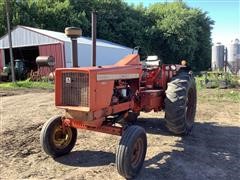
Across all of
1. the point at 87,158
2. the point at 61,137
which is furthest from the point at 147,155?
the point at 61,137

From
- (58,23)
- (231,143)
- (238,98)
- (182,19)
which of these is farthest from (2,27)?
(231,143)

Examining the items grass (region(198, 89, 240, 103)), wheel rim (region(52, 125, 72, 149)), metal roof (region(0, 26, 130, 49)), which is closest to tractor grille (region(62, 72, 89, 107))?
wheel rim (region(52, 125, 72, 149))

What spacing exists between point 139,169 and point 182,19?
3673cm

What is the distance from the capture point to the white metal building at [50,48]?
2402 cm

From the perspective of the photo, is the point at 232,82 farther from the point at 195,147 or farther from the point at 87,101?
the point at 87,101

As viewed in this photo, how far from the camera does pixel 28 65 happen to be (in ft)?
90.0

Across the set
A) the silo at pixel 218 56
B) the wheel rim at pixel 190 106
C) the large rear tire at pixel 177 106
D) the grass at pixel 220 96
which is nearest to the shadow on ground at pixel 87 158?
the large rear tire at pixel 177 106

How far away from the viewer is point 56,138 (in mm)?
6027

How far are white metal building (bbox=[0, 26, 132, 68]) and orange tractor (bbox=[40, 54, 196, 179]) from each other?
17.3 m

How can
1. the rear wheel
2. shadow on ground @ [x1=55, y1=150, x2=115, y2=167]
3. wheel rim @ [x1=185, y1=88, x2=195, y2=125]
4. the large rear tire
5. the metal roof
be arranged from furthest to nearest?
the metal roof, wheel rim @ [x1=185, y1=88, x2=195, y2=125], the large rear tire, shadow on ground @ [x1=55, y1=150, x2=115, y2=167], the rear wheel

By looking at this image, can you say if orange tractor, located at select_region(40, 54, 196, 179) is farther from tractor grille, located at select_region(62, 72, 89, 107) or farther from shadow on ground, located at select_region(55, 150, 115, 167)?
shadow on ground, located at select_region(55, 150, 115, 167)

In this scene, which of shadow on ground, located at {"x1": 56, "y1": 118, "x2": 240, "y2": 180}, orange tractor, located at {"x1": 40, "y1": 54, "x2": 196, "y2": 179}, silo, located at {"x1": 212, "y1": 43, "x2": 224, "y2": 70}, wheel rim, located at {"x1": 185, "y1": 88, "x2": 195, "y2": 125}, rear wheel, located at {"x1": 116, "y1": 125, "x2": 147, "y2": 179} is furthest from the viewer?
Answer: silo, located at {"x1": 212, "y1": 43, "x2": 224, "y2": 70}

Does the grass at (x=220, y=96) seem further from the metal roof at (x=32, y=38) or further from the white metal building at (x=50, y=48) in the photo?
the metal roof at (x=32, y=38)

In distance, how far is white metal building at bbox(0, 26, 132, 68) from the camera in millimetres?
24016
